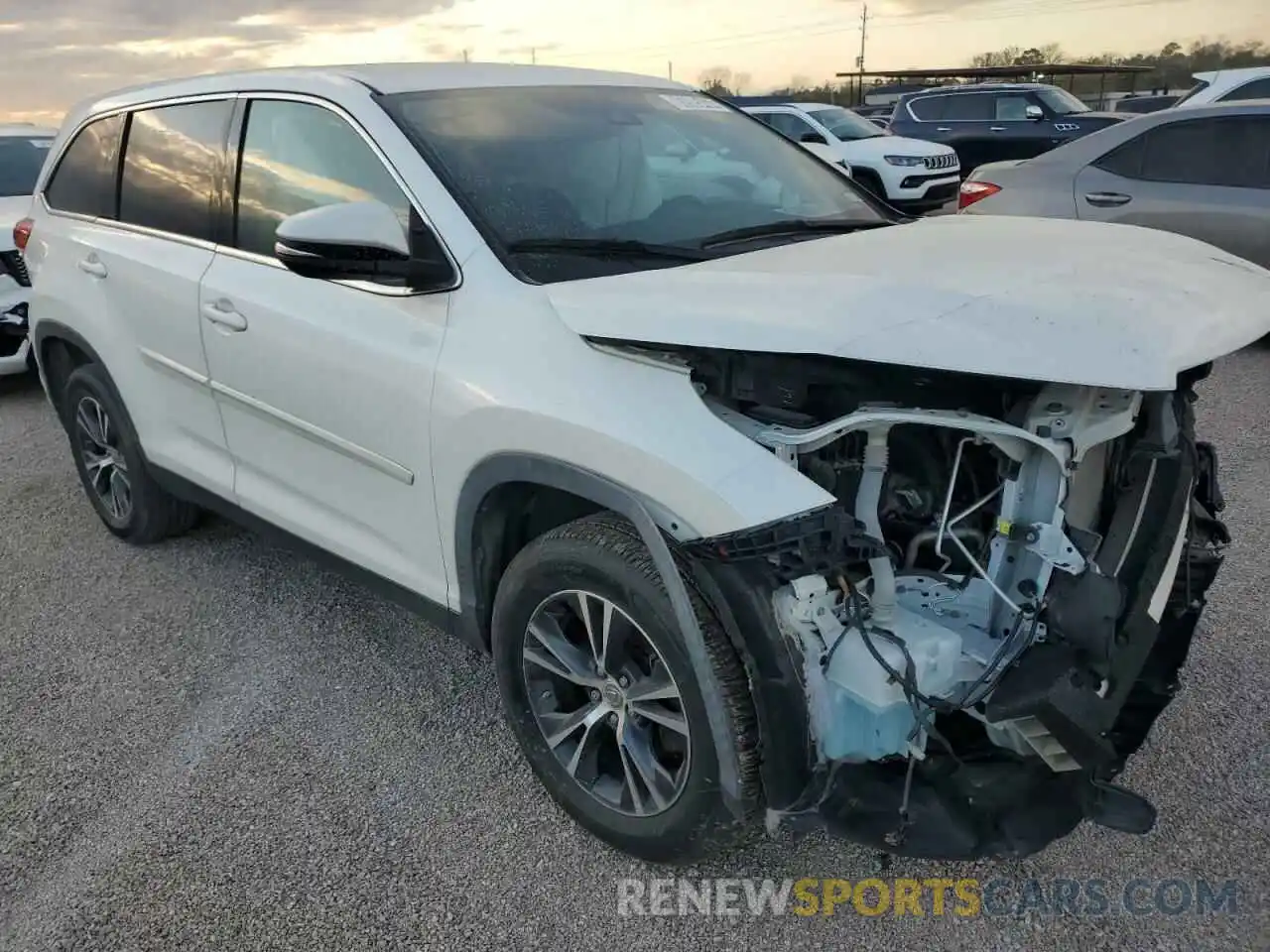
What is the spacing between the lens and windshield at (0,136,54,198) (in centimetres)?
821

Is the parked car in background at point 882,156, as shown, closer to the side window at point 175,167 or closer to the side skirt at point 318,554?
the side window at point 175,167

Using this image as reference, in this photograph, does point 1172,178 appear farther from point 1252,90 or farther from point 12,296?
point 12,296

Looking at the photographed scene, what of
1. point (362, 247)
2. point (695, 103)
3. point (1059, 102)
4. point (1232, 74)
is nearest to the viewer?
point (362, 247)

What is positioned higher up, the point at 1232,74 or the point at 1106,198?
the point at 1232,74

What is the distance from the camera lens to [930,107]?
1611 centimetres

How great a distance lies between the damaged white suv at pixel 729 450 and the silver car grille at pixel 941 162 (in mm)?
11631

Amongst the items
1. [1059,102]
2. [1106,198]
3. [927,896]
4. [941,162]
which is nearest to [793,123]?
[941,162]

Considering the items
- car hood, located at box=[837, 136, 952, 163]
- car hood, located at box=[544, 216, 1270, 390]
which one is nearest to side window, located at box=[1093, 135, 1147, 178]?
car hood, located at box=[544, 216, 1270, 390]

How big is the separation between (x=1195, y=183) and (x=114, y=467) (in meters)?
6.81

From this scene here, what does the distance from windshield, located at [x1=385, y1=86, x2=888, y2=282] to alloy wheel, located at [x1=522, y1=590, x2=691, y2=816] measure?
0.90 metres

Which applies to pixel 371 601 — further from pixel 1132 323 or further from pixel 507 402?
pixel 1132 323

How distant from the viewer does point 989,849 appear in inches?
84.9

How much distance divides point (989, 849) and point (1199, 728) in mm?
1245

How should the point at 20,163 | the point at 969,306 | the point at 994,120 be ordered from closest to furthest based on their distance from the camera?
the point at 969,306
the point at 20,163
the point at 994,120
